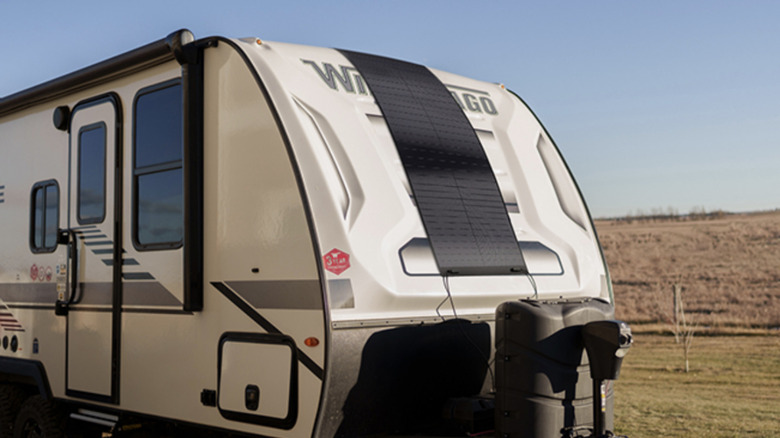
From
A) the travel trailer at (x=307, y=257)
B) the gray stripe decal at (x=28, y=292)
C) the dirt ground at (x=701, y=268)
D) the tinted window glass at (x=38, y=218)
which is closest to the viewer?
the travel trailer at (x=307, y=257)

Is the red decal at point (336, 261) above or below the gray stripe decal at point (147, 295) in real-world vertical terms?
above

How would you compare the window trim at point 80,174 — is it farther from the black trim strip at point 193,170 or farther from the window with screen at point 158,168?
the black trim strip at point 193,170

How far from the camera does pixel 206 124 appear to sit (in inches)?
197

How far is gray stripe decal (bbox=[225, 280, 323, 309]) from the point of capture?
4207 millimetres

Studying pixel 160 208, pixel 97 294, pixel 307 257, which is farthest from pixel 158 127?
pixel 307 257

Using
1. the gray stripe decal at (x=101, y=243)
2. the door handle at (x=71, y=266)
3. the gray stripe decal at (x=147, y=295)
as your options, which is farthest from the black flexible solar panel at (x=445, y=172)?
the door handle at (x=71, y=266)

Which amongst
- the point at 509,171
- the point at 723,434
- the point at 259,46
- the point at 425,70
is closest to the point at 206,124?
the point at 259,46

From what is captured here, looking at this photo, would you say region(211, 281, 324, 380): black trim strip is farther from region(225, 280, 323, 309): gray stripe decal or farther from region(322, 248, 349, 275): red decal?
region(322, 248, 349, 275): red decal

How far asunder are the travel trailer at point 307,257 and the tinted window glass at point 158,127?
0.01 m

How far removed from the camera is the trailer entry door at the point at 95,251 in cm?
563

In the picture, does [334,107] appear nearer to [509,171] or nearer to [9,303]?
[509,171]

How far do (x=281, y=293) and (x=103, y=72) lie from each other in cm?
242

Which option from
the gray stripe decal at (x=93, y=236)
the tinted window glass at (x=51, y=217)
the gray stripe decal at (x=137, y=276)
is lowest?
the gray stripe decal at (x=137, y=276)

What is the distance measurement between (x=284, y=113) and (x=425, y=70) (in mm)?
1550
